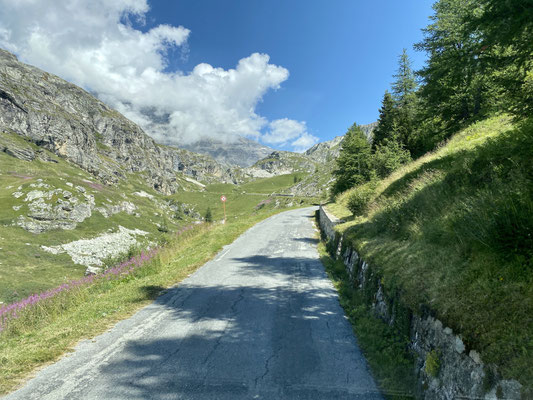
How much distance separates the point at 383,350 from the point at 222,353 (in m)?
3.03

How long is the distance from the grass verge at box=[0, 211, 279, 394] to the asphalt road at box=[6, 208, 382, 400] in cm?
36

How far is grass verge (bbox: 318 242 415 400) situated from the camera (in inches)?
173

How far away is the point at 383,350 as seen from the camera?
5.26 m

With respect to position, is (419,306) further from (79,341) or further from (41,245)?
(41,245)

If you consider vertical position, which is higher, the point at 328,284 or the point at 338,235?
the point at 338,235

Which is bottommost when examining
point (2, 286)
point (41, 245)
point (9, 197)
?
point (2, 286)

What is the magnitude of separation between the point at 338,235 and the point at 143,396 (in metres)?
11.7

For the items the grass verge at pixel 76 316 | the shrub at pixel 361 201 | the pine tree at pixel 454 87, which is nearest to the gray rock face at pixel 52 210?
the grass verge at pixel 76 316

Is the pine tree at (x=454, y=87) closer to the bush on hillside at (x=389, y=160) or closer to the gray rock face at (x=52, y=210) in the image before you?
the bush on hillside at (x=389, y=160)

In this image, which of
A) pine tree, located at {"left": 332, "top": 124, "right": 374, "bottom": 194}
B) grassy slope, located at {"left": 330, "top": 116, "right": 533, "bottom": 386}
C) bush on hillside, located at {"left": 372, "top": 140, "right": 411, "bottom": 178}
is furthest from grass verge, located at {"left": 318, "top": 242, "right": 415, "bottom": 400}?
pine tree, located at {"left": 332, "top": 124, "right": 374, "bottom": 194}

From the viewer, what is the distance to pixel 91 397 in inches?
161

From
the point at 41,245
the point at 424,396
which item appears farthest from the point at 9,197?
the point at 424,396

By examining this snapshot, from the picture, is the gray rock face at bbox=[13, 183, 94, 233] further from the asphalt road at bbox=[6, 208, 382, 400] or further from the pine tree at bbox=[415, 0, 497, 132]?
the pine tree at bbox=[415, 0, 497, 132]

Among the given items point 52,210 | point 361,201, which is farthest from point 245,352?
point 52,210
